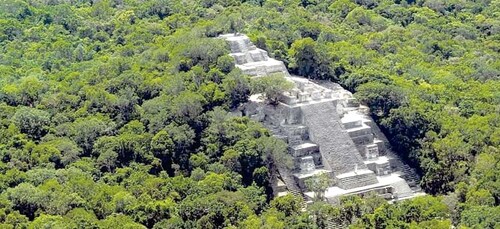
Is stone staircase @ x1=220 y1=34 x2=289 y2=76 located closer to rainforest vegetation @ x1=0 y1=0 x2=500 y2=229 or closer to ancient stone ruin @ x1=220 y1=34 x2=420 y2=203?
rainforest vegetation @ x1=0 y1=0 x2=500 y2=229

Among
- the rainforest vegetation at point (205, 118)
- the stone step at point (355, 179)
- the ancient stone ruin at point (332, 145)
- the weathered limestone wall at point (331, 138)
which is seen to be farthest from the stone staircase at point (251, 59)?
the stone step at point (355, 179)

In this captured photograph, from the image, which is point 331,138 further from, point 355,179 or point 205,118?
point 205,118

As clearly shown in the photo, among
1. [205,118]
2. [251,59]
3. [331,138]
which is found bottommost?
[331,138]

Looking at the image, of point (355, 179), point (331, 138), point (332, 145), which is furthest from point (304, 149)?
point (355, 179)

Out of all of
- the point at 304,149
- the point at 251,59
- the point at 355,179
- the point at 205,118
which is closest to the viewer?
the point at 355,179

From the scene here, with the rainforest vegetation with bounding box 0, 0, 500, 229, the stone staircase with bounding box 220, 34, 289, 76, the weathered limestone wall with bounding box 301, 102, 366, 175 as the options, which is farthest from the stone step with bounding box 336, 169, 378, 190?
the stone staircase with bounding box 220, 34, 289, 76

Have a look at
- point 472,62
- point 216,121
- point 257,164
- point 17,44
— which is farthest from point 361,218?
point 17,44

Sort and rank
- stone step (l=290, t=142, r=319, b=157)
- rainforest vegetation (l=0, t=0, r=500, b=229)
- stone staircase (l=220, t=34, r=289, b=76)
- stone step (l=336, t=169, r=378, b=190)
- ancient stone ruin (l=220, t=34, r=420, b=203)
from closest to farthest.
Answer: rainforest vegetation (l=0, t=0, r=500, b=229) → stone step (l=336, t=169, r=378, b=190) → ancient stone ruin (l=220, t=34, r=420, b=203) → stone step (l=290, t=142, r=319, b=157) → stone staircase (l=220, t=34, r=289, b=76)

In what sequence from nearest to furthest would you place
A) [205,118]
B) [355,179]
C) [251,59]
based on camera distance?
[355,179]
[205,118]
[251,59]
